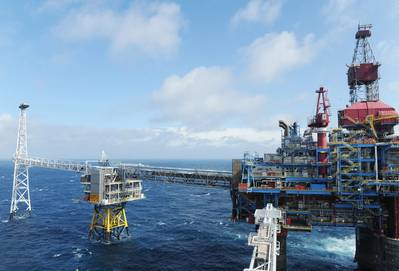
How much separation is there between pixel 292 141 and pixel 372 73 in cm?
2434

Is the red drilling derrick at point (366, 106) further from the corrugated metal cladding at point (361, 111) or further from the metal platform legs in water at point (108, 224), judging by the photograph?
the metal platform legs in water at point (108, 224)

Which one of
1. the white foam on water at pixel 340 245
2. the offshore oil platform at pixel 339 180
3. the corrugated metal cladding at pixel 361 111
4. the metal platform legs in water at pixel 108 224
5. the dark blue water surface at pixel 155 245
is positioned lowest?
the white foam on water at pixel 340 245

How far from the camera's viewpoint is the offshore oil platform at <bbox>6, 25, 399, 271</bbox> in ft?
153

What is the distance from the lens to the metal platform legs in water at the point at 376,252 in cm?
4406

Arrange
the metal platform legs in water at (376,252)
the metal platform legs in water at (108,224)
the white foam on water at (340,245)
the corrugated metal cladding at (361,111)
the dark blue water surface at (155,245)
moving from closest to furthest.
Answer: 1. the metal platform legs in water at (376,252)
2. the dark blue water surface at (155,245)
3. the corrugated metal cladding at (361,111)
4. the white foam on water at (340,245)
5. the metal platform legs in water at (108,224)

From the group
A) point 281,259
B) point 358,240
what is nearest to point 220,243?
point 281,259

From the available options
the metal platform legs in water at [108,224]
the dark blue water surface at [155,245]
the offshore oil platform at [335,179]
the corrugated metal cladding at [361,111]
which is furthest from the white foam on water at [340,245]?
the metal platform legs in water at [108,224]

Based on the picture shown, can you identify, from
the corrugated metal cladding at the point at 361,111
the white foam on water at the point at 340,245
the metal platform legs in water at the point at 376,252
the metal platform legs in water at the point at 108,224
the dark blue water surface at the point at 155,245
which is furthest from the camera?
the metal platform legs in water at the point at 108,224

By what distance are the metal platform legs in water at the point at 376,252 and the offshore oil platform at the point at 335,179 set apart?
0.49 ft

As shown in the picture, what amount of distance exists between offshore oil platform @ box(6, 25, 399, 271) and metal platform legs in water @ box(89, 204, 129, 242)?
4.68 ft

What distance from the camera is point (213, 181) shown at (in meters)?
62.2

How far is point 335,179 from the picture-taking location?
4944 cm

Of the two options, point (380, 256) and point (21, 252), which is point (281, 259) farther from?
point (21, 252)

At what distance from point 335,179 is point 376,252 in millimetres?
14575
